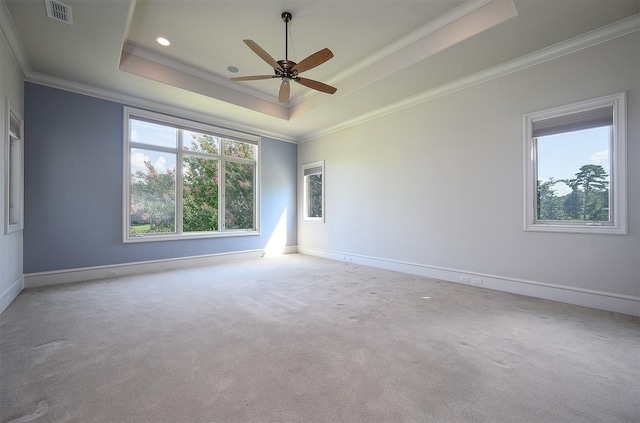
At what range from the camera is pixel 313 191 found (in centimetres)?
718

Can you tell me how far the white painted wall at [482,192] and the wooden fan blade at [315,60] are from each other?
2.46 meters

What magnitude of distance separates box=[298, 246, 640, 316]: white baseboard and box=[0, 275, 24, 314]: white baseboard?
17.4ft

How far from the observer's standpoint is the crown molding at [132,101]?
4125 mm

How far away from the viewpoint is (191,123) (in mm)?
5598

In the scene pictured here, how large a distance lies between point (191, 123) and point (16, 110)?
2470 millimetres

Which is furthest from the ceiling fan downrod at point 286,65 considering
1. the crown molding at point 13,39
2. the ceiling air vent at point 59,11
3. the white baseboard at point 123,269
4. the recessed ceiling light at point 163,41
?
the white baseboard at point 123,269

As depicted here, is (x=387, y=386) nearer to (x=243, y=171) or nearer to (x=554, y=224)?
(x=554, y=224)

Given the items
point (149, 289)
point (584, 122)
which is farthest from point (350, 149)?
point (149, 289)

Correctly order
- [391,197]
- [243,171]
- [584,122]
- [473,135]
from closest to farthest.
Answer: [584,122]
[473,135]
[391,197]
[243,171]

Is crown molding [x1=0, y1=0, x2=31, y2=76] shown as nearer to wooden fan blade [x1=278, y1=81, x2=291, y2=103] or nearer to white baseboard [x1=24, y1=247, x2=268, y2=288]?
wooden fan blade [x1=278, y1=81, x2=291, y2=103]

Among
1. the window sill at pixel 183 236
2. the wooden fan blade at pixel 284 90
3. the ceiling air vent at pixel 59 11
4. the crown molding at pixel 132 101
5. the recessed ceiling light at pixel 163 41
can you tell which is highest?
the recessed ceiling light at pixel 163 41

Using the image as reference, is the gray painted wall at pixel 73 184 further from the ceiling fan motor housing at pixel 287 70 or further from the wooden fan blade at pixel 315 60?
the wooden fan blade at pixel 315 60

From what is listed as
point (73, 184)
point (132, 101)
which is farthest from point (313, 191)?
point (73, 184)

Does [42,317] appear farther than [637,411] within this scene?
Yes
